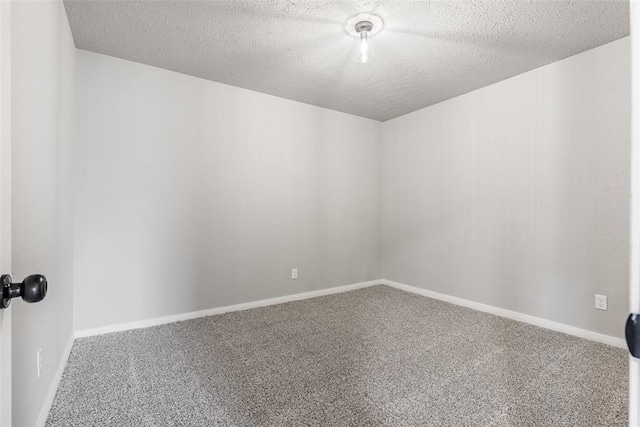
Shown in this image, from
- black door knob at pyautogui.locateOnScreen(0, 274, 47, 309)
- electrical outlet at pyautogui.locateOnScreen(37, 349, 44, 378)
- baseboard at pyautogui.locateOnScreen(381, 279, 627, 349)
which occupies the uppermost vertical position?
black door knob at pyautogui.locateOnScreen(0, 274, 47, 309)

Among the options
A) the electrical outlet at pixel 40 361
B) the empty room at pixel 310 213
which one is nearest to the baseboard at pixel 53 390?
the empty room at pixel 310 213

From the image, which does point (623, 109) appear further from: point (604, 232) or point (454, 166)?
point (454, 166)

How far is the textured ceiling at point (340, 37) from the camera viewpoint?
214 centimetres

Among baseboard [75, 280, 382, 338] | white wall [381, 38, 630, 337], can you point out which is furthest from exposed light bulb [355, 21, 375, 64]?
baseboard [75, 280, 382, 338]

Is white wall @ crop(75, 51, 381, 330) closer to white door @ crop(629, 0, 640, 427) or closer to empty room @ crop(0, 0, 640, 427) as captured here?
empty room @ crop(0, 0, 640, 427)

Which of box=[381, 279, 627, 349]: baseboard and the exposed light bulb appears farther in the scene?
box=[381, 279, 627, 349]: baseboard

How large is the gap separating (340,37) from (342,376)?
2423 millimetres

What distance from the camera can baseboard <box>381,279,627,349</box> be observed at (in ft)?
8.28

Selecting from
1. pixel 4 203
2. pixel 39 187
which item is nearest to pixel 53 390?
pixel 39 187

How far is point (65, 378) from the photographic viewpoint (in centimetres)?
198

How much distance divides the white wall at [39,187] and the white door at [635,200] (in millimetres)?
1707

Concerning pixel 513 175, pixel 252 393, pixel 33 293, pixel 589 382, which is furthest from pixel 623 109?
pixel 33 293

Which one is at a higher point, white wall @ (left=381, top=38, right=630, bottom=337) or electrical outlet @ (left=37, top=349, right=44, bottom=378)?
white wall @ (left=381, top=38, right=630, bottom=337)

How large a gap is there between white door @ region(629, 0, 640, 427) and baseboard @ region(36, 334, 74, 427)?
212cm
